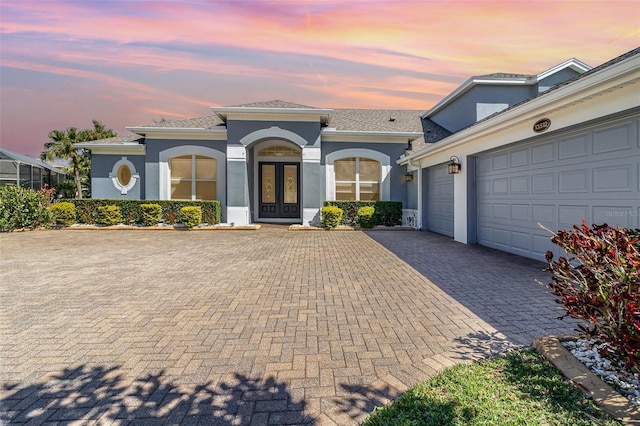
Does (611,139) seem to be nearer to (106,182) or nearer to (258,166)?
(258,166)

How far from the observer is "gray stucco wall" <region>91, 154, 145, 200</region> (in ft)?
52.4

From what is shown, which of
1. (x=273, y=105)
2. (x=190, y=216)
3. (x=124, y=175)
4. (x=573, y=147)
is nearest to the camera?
(x=573, y=147)

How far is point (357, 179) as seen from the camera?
15508 mm

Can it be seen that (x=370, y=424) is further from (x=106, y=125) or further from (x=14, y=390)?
(x=106, y=125)

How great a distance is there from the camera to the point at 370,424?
2.10 metres

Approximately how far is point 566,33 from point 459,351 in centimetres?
900

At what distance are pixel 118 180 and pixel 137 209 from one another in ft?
10.1

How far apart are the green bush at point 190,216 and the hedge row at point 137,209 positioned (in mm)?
672

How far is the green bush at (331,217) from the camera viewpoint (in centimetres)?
1353

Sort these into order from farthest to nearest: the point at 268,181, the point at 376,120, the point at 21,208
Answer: the point at 376,120, the point at 268,181, the point at 21,208

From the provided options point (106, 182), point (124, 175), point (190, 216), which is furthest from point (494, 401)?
point (106, 182)

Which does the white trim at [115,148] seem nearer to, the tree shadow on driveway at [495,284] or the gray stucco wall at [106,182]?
the gray stucco wall at [106,182]

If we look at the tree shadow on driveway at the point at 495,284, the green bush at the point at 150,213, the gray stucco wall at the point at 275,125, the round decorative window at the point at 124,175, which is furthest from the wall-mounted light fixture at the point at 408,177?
the round decorative window at the point at 124,175

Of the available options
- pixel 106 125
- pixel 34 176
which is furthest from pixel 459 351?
pixel 106 125
